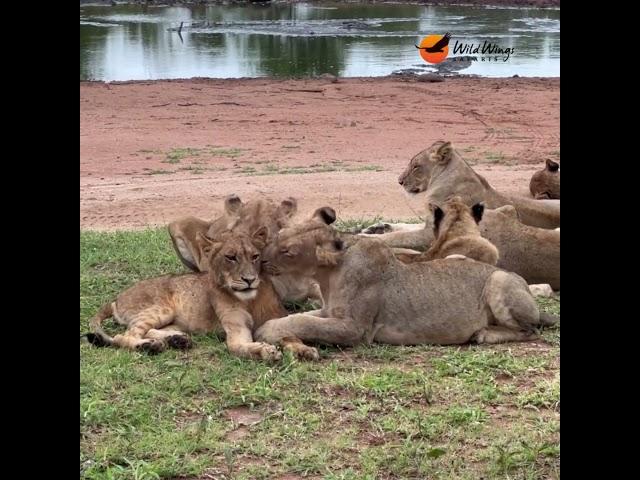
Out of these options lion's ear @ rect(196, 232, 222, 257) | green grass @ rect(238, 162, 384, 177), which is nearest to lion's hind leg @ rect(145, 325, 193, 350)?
lion's ear @ rect(196, 232, 222, 257)

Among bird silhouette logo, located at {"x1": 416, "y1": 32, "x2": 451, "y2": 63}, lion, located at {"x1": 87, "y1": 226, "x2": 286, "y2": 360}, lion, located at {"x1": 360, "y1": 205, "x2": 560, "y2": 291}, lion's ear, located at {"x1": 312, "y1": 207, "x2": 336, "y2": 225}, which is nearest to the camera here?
lion, located at {"x1": 87, "y1": 226, "x2": 286, "y2": 360}

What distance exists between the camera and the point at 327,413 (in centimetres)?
471

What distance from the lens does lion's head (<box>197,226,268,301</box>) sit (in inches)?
234

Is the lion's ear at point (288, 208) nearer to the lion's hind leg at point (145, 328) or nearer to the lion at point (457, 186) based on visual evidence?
the lion's hind leg at point (145, 328)

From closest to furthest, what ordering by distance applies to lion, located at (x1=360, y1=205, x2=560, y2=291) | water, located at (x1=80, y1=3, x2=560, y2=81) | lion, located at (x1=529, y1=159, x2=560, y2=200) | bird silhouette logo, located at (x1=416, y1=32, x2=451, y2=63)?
lion, located at (x1=360, y1=205, x2=560, y2=291)
lion, located at (x1=529, y1=159, x2=560, y2=200)
water, located at (x1=80, y1=3, x2=560, y2=81)
bird silhouette logo, located at (x1=416, y1=32, x2=451, y2=63)

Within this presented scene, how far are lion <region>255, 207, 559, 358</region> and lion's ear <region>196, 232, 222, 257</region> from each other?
0.33m

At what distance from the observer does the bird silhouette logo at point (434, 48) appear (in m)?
32.0

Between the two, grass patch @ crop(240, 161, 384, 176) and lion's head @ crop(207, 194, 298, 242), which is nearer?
lion's head @ crop(207, 194, 298, 242)

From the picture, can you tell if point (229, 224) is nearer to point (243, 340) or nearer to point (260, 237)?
point (260, 237)

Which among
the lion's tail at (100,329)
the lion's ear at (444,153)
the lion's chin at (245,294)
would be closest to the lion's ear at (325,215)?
the lion's chin at (245,294)

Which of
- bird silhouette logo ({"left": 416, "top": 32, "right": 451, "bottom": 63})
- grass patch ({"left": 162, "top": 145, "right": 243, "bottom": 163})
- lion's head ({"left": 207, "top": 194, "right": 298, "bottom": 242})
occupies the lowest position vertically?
grass patch ({"left": 162, "top": 145, "right": 243, "bottom": 163})

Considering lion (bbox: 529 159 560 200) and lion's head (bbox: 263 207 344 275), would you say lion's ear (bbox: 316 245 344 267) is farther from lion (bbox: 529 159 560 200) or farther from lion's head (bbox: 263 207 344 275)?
lion (bbox: 529 159 560 200)

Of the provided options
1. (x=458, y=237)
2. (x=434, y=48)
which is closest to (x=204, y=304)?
(x=458, y=237)
